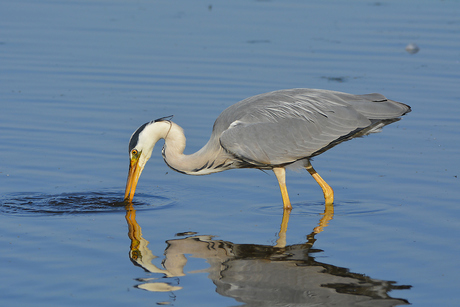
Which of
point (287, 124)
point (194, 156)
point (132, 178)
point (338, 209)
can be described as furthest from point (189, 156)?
point (338, 209)

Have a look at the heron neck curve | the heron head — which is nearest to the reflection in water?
the heron head

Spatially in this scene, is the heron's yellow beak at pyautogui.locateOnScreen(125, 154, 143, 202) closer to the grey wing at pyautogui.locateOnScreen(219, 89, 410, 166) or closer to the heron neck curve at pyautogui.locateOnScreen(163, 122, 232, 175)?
the heron neck curve at pyautogui.locateOnScreen(163, 122, 232, 175)

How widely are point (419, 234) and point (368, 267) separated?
1.16m

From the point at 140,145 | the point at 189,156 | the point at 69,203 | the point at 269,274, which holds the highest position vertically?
the point at 140,145

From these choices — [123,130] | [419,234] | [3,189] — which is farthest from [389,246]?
[123,130]

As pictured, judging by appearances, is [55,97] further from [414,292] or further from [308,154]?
[414,292]

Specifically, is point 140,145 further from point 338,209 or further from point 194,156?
point 338,209

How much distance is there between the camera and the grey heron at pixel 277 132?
876 centimetres

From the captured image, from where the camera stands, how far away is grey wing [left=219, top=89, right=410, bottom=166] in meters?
8.77

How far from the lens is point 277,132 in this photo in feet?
29.3

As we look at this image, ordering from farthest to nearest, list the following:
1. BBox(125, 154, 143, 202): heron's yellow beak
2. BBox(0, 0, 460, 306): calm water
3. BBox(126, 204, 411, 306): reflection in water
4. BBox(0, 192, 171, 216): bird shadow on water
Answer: BBox(125, 154, 143, 202): heron's yellow beak
BBox(0, 192, 171, 216): bird shadow on water
BBox(0, 0, 460, 306): calm water
BBox(126, 204, 411, 306): reflection in water

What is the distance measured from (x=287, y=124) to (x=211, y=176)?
1.59 m

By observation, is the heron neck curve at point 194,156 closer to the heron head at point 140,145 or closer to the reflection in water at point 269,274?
the heron head at point 140,145

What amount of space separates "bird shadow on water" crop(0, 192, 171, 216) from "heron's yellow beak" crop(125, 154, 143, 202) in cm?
11
